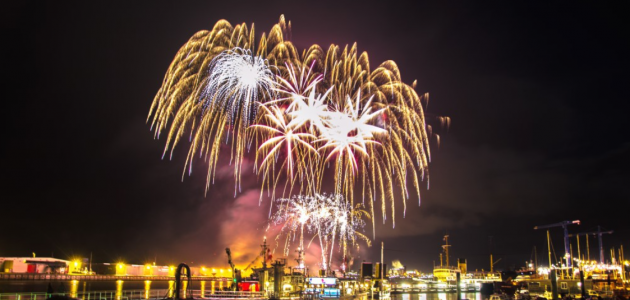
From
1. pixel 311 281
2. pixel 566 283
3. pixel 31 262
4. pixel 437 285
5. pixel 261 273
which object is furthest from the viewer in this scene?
pixel 437 285

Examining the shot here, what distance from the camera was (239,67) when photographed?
3497 cm

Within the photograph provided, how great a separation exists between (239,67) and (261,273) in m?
25.4

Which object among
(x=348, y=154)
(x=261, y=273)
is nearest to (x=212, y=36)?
(x=348, y=154)

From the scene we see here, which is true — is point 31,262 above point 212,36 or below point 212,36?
below

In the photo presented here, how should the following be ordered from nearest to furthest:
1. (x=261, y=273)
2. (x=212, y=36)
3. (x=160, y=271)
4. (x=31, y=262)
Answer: (x=212, y=36), (x=261, y=273), (x=31, y=262), (x=160, y=271)

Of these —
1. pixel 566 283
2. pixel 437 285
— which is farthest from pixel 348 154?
pixel 437 285

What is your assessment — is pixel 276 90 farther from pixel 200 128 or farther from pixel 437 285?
pixel 437 285

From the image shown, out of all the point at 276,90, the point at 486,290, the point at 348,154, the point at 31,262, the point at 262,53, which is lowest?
the point at 486,290

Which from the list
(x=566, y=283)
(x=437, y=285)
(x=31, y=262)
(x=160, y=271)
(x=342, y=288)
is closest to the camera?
(x=342, y=288)

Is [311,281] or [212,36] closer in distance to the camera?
[212,36]

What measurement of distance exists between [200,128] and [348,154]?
474 inches

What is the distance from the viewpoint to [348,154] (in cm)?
3812

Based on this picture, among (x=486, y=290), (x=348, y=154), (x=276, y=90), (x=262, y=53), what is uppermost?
(x=262, y=53)

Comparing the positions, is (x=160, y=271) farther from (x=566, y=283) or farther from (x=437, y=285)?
(x=566, y=283)
